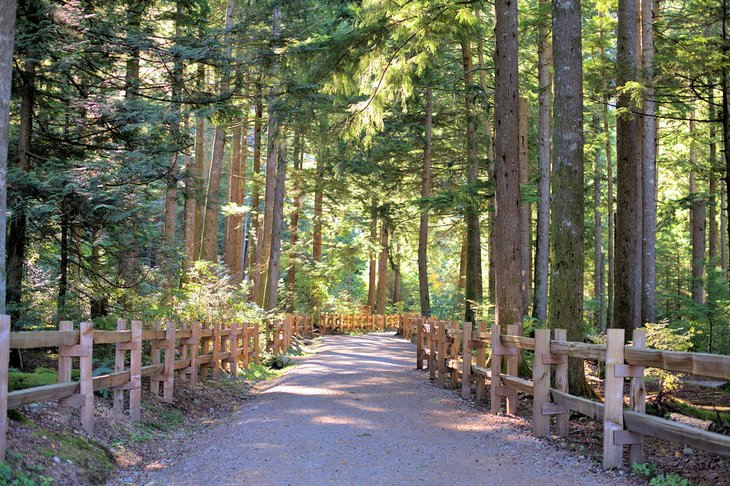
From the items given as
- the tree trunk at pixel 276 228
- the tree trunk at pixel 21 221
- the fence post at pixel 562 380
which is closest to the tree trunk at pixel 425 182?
the tree trunk at pixel 276 228

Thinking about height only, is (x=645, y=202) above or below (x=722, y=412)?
above

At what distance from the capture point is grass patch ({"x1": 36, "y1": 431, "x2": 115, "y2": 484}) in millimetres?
5562

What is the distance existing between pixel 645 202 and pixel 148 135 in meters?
12.2

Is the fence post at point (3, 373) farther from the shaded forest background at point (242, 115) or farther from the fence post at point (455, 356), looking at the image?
the fence post at point (455, 356)

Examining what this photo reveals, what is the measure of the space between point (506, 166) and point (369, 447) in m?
6.46

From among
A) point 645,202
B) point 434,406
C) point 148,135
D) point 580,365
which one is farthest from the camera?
point 645,202

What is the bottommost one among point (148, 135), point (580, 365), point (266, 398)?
point (266, 398)

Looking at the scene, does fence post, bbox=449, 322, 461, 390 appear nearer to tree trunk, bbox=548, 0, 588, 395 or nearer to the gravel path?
the gravel path

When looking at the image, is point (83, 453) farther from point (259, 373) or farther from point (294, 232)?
point (294, 232)

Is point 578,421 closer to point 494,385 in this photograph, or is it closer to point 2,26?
point 494,385

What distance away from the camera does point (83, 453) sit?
5922 millimetres

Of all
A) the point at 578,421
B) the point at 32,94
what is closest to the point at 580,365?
the point at 578,421

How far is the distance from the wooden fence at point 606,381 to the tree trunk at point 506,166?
1216mm

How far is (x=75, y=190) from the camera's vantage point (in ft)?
31.1
